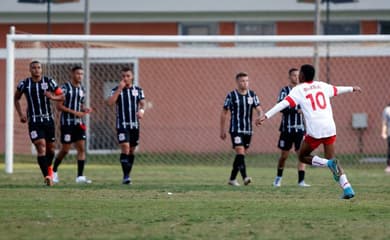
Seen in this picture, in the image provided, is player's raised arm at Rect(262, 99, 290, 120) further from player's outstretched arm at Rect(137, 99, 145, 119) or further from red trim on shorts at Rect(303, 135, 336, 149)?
player's outstretched arm at Rect(137, 99, 145, 119)

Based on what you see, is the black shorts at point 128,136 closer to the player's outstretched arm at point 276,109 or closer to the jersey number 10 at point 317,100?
the player's outstretched arm at point 276,109

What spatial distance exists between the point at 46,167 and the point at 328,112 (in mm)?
5036

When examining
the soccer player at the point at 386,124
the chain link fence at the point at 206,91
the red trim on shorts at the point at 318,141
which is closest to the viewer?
the red trim on shorts at the point at 318,141

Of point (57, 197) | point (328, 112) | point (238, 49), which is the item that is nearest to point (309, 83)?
point (328, 112)

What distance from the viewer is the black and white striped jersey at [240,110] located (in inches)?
653

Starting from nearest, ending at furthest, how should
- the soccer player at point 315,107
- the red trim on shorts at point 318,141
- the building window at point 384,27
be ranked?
the soccer player at point 315,107
the red trim on shorts at point 318,141
the building window at point 384,27

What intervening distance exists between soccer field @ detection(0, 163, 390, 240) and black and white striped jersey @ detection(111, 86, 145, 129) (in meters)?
1.08

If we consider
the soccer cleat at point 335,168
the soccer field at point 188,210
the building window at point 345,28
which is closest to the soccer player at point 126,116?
the soccer field at point 188,210

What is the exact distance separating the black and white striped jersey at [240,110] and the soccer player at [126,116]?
5.18 ft

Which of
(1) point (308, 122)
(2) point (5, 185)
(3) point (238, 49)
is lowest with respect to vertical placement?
(2) point (5, 185)

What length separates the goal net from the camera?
23.6m

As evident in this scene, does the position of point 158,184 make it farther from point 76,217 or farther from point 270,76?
point 270,76

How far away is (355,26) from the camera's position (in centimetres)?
2925

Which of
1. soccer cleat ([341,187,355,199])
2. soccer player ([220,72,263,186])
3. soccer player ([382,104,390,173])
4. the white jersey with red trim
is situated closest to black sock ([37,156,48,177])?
soccer player ([220,72,263,186])
